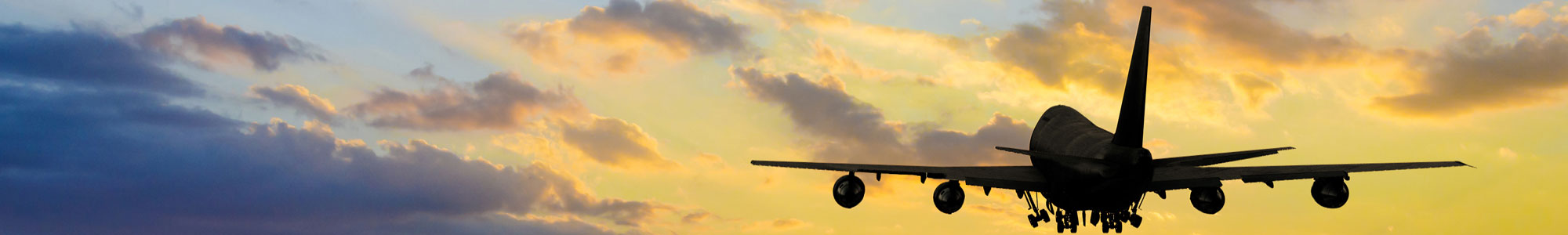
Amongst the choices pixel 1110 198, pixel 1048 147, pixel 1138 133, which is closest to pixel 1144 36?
pixel 1138 133

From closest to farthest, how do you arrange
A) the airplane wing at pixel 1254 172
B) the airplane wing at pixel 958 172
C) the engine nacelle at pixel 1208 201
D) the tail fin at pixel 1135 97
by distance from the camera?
the tail fin at pixel 1135 97, the airplane wing at pixel 1254 172, the airplane wing at pixel 958 172, the engine nacelle at pixel 1208 201

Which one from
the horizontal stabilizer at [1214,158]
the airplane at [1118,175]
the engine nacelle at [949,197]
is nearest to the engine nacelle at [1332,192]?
the airplane at [1118,175]

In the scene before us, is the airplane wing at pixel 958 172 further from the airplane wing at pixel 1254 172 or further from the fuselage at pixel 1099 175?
the airplane wing at pixel 1254 172

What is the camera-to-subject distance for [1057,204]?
39.4 metres

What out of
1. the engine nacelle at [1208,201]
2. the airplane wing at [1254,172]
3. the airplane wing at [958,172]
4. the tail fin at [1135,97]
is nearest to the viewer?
the tail fin at [1135,97]

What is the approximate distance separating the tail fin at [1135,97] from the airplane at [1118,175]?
0.02m

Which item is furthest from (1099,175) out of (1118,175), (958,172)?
(958,172)

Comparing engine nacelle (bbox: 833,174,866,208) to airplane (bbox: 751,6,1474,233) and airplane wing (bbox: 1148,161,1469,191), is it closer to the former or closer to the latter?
airplane (bbox: 751,6,1474,233)

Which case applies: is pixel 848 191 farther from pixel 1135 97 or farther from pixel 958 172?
pixel 1135 97

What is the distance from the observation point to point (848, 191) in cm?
3969

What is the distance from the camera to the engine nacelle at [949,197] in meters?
38.5

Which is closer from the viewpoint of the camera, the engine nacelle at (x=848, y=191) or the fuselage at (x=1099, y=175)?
the fuselage at (x=1099, y=175)

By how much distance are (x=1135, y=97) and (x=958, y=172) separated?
22.7ft

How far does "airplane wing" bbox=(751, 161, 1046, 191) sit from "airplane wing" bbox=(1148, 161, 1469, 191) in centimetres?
397
